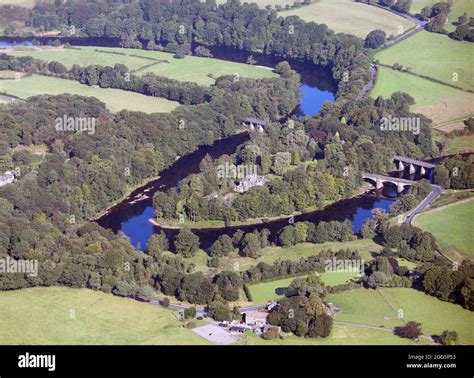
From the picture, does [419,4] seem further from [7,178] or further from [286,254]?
[7,178]

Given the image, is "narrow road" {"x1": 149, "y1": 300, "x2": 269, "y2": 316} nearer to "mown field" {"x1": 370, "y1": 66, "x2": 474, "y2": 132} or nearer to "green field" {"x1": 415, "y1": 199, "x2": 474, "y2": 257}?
"green field" {"x1": 415, "y1": 199, "x2": 474, "y2": 257}

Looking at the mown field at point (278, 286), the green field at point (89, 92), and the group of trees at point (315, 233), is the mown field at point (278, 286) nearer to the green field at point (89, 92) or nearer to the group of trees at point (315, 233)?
the group of trees at point (315, 233)

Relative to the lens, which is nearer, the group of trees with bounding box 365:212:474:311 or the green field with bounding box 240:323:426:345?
the green field with bounding box 240:323:426:345

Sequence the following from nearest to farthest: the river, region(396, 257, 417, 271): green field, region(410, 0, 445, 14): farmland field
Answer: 1. region(396, 257, 417, 271): green field
2. the river
3. region(410, 0, 445, 14): farmland field

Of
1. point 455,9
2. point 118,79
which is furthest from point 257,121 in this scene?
point 455,9

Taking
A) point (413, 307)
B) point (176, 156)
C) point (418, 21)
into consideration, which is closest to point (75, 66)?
point (176, 156)

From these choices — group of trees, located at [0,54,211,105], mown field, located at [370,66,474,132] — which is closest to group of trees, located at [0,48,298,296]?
group of trees, located at [0,54,211,105]

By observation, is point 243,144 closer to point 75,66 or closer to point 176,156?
point 176,156

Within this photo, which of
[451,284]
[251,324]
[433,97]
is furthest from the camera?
[433,97]
